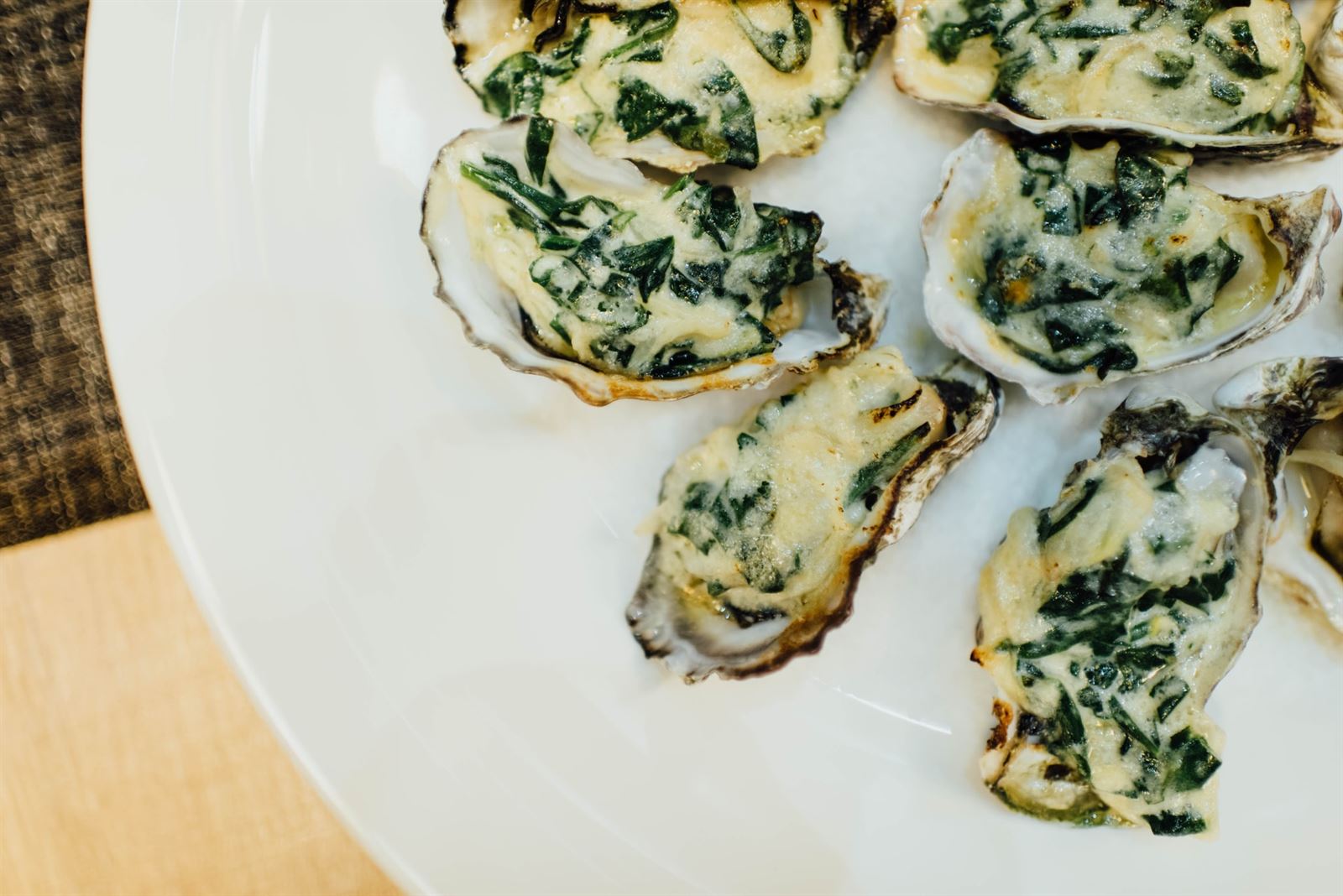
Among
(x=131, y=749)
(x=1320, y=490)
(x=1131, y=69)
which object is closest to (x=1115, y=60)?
(x=1131, y=69)

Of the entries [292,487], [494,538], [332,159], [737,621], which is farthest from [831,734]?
[332,159]

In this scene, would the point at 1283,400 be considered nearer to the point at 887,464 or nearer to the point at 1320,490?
the point at 1320,490

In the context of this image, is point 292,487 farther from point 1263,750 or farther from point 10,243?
point 1263,750

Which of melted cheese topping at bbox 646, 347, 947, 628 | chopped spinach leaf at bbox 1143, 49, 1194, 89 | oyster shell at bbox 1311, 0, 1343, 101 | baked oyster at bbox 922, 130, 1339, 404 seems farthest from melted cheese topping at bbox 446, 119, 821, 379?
oyster shell at bbox 1311, 0, 1343, 101

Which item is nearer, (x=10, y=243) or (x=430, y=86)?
(x=430, y=86)

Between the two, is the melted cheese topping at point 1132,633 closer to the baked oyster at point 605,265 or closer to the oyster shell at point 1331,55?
the baked oyster at point 605,265

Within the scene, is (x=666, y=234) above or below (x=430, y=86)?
below

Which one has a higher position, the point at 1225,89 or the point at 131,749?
the point at 1225,89
